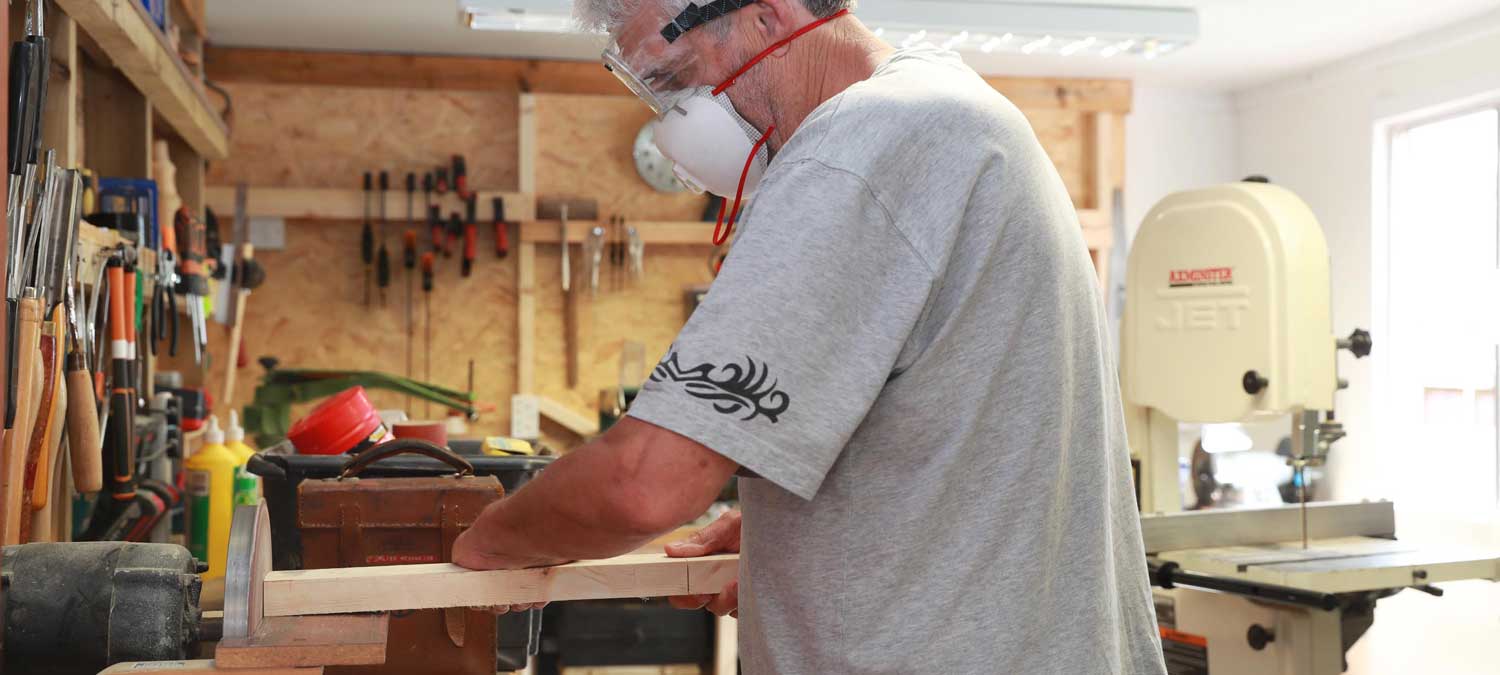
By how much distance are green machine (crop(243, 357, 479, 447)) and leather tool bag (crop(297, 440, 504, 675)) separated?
3197mm

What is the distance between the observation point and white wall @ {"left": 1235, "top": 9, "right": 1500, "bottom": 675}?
503 cm

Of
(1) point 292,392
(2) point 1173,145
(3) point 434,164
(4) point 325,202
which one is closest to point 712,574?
(1) point 292,392

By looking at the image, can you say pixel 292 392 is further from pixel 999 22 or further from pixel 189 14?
pixel 999 22

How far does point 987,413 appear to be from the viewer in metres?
1.02

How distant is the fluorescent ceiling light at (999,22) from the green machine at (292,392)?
4.72 feet

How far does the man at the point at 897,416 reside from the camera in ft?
3.10

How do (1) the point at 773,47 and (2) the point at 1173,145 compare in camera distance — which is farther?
(2) the point at 1173,145

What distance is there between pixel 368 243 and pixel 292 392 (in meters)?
0.90

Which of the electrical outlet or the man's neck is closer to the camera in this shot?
the man's neck

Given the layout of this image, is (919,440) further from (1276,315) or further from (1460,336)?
(1460,336)

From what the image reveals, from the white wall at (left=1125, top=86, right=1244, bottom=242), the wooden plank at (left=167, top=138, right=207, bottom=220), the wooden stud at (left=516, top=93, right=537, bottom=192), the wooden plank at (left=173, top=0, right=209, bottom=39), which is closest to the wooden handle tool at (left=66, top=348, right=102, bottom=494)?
the wooden plank at (left=167, top=138, right=207, bottom=220)

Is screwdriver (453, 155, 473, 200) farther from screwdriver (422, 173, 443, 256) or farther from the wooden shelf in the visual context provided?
the wooden shelf

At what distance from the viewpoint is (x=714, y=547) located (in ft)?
4.97

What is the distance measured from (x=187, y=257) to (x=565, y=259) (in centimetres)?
240
